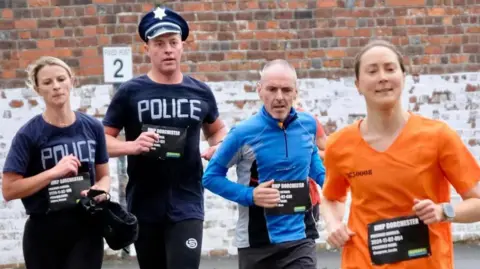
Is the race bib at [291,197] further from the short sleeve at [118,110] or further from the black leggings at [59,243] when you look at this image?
the short sleeve at [118,110]

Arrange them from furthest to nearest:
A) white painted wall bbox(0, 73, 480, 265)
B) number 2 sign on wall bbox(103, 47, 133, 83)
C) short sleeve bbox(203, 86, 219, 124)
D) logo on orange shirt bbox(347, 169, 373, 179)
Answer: white painted wall bbox(0, 73, 480, 265)
number 2 sign on wall bbox(103, 47, 133, 83)
short sleeve bbox(203, 86, 219, 124)
logo on orange shirt bbox(347, 169, 373, 179)

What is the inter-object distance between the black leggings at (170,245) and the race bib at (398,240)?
2.10 meters

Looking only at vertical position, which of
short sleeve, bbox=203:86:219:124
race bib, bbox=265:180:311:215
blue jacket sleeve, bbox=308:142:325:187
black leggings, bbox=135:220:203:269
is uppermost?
short sleeve, bbox=203:86:219:124

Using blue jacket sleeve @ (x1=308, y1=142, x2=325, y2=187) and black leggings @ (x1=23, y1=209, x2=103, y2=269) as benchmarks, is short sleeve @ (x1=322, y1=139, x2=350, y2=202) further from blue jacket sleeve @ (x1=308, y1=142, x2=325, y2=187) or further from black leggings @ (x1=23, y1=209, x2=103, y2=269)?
black leggings @ (x1=23, y1=209, x2=103, y2=269)

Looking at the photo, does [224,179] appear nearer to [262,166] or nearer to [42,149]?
[262,166]

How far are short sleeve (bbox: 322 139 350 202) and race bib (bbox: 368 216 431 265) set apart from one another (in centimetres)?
33

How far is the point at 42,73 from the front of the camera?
6.47m

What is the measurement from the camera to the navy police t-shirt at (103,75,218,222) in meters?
6.68

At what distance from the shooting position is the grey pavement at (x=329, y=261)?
11.0 meters

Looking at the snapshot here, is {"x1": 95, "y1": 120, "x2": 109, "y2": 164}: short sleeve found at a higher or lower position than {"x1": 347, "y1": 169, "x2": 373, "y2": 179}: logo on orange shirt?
lower

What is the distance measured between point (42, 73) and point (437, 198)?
2.86 m

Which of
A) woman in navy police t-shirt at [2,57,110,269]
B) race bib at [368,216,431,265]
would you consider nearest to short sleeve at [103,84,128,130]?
woman in navy police t-shirt at [2,57,110,269]

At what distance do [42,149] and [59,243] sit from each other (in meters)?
0.57

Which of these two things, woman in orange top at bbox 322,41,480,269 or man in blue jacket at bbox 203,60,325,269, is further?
man in blue jacket at bbox 203,60,325,269
